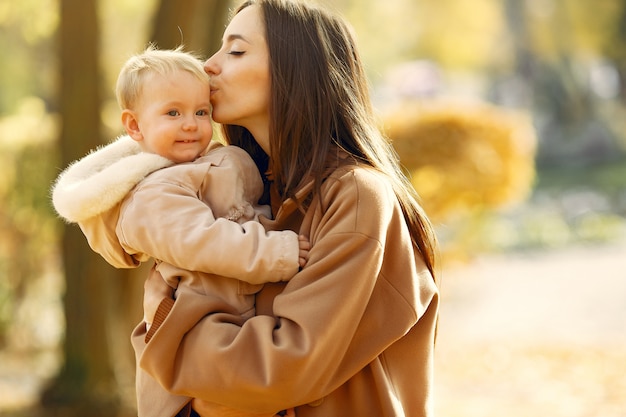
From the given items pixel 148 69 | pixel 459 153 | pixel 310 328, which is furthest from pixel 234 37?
pixel 459 153

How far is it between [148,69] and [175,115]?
0.13 meters

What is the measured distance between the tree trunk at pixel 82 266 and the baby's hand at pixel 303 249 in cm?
437

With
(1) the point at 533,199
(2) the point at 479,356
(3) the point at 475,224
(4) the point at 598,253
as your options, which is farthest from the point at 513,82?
(2) the point at 479,356

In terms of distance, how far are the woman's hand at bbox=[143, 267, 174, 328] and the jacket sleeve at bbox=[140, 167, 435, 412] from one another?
98 mm

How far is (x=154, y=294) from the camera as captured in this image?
2334 millimetres

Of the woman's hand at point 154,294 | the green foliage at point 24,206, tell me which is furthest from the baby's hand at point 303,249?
the green foliage at point 24,206

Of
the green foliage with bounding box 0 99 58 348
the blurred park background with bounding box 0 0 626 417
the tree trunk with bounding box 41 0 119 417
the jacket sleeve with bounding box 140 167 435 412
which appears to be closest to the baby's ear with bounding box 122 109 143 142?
the jacket sleeve with bounding box 140 167 435 412

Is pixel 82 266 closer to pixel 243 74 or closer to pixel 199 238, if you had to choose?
pixel 243 74

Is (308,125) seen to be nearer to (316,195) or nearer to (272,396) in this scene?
(316,195)

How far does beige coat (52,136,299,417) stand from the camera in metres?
2.19

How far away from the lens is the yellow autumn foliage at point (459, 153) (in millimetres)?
9750

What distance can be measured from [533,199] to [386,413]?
20.6m

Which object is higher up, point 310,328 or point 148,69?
point 148,69

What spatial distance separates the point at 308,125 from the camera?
238cm
